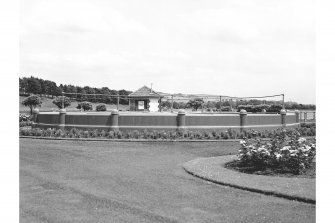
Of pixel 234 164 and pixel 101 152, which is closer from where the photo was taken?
pixel 234 164

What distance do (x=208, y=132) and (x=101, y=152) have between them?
348 inches

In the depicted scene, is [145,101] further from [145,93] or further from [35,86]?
[35,86]

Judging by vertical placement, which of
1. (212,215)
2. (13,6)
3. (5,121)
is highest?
(13,6)

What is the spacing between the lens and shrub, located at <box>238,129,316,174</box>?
34.2ft

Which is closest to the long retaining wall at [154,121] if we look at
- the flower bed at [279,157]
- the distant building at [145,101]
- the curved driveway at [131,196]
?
the curved driveway at [131,196]

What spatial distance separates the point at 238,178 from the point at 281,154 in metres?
1.82

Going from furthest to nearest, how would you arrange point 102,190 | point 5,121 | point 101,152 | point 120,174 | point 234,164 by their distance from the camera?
point 101,152, point 234,164, point 120,174, point 102,190, point 5,121

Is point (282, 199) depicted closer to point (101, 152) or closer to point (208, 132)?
point (101, 152)

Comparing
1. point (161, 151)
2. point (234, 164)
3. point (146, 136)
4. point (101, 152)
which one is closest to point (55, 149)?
point (101, 152)

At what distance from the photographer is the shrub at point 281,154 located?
10422mm

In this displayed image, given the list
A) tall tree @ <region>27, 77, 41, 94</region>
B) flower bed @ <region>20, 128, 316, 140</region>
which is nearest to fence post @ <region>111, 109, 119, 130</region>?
flower bed @ <region>20, 128, 316, 140</region>

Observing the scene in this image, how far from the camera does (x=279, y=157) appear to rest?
10.5m

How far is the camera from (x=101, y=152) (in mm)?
15141

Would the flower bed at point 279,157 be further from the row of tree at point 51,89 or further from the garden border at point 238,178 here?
the row of tree at point 51,89
